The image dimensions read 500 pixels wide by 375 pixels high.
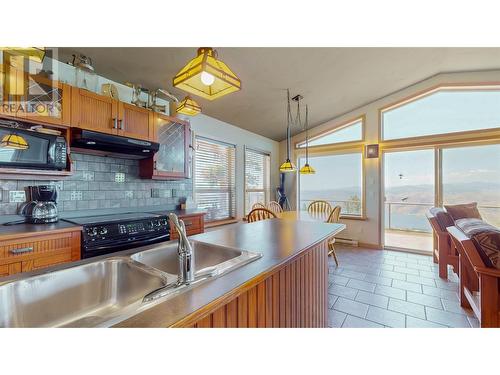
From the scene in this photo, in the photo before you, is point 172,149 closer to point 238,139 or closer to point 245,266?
point 238,139

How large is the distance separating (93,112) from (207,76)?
1646 mm

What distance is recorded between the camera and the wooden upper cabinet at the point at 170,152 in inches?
105

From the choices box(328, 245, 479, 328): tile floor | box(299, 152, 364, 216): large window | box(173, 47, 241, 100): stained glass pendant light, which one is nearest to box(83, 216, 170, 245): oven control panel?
box(173, 47, 241, 100): stained glass pendant light

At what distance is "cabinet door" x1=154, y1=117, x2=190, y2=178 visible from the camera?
2719 mm

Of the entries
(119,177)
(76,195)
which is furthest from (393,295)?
(76,195)

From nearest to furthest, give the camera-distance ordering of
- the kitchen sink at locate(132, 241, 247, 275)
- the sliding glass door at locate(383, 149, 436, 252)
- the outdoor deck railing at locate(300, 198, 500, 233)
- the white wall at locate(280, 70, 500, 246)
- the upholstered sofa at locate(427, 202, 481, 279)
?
the kitchen sink at locate(132, 241, 247, 275), the upholstered sofa at locate(427, 202, 481, 279), the sliding glass door at locate(383, 149, 436, 252), the white wall at locate(280, 70, 500, 246), the outdoor deck railing at locate(300, 198, 500, 233)

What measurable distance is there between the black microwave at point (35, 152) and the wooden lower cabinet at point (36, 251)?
61cm

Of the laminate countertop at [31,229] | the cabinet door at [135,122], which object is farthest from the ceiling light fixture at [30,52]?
the laminate countertop at [31,229]

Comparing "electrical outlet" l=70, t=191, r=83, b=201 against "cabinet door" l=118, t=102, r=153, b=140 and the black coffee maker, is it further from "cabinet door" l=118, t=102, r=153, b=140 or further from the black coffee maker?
"cabinet door" l=118, t=102, r=153, b=140

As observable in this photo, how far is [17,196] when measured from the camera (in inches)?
76.0

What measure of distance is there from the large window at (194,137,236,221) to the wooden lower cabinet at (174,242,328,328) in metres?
2.35

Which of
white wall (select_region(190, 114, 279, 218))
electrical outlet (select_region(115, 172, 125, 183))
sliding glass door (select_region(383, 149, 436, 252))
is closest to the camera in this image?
electrical outlet (select_region(115, 172, 125, 183))

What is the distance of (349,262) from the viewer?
3.63 metres
